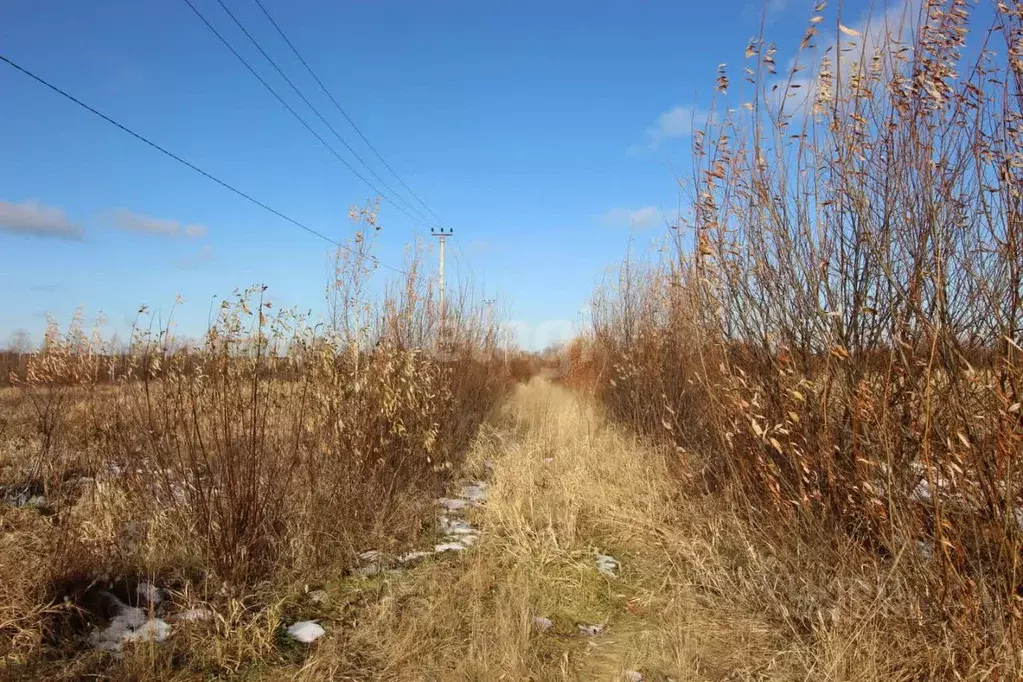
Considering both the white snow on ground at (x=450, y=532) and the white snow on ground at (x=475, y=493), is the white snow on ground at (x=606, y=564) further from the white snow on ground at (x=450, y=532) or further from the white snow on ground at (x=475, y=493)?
the white snow on ground at (x=475, y=493)

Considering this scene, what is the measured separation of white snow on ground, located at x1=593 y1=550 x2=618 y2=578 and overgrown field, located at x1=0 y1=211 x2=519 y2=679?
1.29 m

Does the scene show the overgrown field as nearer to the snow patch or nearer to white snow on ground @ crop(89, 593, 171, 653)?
white snow on ground @ crop(89, 593, 171, 653)

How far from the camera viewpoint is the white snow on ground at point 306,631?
9.41 ft

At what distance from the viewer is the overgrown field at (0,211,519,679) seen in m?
2.63

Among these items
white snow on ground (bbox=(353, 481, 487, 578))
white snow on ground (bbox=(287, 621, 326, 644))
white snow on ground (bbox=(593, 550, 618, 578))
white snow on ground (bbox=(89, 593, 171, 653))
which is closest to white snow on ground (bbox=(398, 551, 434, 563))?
white snow on ground (bbox=(353, 481, 487, 578))

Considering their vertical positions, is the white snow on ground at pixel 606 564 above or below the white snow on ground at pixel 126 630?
below

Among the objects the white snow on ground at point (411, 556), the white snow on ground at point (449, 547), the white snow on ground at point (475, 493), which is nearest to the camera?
the white snow on ground at point (411, 556)

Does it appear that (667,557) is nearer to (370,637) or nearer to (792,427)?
(792,427)

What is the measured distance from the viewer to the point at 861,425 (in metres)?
2.79

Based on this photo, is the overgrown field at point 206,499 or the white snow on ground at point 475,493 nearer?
the overgrown field at point 206,499

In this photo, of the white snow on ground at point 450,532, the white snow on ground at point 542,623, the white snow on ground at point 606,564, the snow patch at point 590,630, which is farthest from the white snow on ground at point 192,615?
the white snow on ground at point 606,564

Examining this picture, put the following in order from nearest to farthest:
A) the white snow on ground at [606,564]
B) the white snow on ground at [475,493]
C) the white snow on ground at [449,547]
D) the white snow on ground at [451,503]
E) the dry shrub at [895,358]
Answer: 1. the dry shrub at [895,358]
2. the white snow on ground at [606,564]
3. the white snow on ground at [449,547]
4. the white snow on ground at [451,503]
5. the white snow on ground at [475,493]

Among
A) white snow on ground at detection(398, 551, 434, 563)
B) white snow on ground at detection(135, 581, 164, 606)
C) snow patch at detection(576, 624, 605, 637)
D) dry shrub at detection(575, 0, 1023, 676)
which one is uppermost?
dry shrub at detection(575, 0, 1023, 676)

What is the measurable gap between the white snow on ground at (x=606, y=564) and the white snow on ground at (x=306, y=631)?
1639 millimetres
